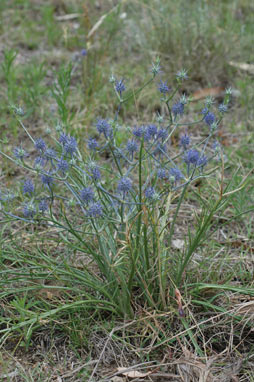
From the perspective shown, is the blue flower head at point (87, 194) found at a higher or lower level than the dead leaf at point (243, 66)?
higher

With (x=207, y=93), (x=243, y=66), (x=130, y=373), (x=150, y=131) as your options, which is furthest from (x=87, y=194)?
(x=243, y=66)

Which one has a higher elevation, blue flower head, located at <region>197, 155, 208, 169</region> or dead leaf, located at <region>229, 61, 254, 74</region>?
blue flower head, located at <region>197, 155, 208, 169</region>

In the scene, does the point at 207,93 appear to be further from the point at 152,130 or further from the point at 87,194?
the point at 87,194

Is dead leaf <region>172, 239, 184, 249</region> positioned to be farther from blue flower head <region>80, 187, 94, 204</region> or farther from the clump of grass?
blue flower head <region>80, 187, 94, 204</region>

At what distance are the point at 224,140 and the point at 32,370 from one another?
213cm

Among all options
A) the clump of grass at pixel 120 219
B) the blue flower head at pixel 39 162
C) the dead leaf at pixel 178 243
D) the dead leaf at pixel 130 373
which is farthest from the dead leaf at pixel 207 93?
the dead leaf at pixel 130 373

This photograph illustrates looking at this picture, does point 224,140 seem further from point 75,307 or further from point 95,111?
point 75,307

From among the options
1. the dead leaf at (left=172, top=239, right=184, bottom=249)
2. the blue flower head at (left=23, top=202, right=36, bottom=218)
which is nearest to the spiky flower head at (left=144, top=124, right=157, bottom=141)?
the blue flower head at (left=23, top=202, right=36, bottom=218)

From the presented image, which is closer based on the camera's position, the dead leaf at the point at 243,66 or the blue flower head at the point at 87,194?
the blue flower head at the point at 87,194

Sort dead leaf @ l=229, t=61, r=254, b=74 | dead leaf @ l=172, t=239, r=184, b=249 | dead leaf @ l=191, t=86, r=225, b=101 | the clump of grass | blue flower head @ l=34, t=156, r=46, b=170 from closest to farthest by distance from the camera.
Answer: blue flower head @ l=34, t=156, r=46, b=170
the clump of grass
dead leaf @ l=172, t=239, r=184, b=249
dead leaf @ l=191, t=86, r=225, b=101
dead leaf @ l=229, t=61, r=254, b=74

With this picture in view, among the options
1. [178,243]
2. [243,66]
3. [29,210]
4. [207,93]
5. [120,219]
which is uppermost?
[29,210]

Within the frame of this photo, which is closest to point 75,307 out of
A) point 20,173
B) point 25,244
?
point 25,244

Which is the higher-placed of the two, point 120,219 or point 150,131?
point 150,131

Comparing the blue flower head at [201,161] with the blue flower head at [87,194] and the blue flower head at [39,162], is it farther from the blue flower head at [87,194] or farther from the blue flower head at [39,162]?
the blue flower head at [39,162]
